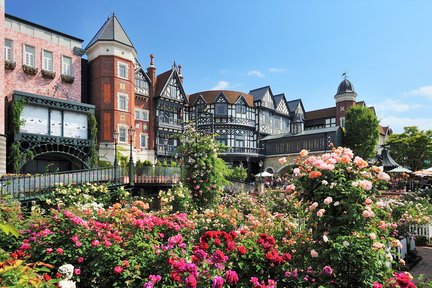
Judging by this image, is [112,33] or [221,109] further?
[221,109]

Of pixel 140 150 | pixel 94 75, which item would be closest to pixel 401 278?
pixel 94 75

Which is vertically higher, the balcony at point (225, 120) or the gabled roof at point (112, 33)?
the gabled roof at point (112, 33)

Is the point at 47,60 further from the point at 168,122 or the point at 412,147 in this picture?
the point at 412,147

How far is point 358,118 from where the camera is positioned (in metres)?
38.6

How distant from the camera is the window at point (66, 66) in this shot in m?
26.0

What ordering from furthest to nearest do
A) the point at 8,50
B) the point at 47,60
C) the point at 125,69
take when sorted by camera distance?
the point at 125,69 → the point at 47,60 → the point at 8,50

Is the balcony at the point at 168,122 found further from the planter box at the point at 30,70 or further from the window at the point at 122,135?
the planter box at the point at 30,70

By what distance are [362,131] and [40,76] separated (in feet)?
120

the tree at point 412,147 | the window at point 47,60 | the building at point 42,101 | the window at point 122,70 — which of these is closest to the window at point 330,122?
the tree at point 412,147

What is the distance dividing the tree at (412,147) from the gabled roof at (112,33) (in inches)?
1606

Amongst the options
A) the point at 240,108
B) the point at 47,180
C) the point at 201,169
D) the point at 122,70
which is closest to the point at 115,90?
the point at 122,70

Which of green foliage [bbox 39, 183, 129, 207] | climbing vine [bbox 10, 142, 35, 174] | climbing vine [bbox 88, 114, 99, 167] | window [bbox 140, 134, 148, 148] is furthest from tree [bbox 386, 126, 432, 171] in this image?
climbing vine [bbox 10, 142, 35, 174]

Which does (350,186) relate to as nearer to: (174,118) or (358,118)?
(174,118)

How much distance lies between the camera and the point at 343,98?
168 ft
